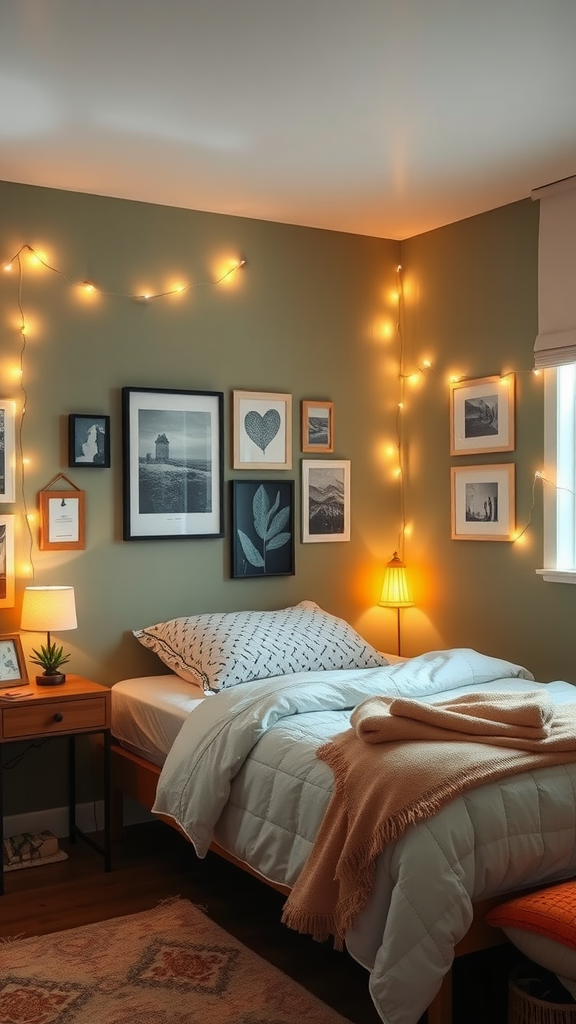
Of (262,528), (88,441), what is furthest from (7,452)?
(262,528)

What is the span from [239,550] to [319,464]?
0.59 metres

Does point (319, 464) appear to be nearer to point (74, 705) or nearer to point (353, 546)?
point (353, 546)

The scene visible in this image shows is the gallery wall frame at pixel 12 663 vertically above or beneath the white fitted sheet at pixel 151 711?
above

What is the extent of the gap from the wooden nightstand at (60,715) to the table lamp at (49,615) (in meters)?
0.07

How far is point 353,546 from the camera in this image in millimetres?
4973

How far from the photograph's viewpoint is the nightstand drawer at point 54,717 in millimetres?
3596

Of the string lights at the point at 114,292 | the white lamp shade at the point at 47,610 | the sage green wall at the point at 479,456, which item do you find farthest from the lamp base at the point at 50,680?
the sage green wall at the point at 479,456

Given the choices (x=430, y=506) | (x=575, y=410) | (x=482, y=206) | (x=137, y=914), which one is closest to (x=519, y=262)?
(x=482, y=206)

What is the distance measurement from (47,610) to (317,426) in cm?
166

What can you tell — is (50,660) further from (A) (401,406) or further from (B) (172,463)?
(A) (401,406)

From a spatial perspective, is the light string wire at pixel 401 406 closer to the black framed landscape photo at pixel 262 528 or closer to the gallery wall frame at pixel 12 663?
the black framed landscape photo at pixel 262 528

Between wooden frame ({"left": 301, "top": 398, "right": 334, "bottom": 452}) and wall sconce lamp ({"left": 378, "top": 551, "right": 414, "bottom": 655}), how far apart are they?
2.11ft

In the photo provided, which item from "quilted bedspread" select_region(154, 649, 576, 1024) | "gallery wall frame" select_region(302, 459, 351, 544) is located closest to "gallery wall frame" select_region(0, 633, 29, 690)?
"quilted bedspread" select_region(154, 649, 576, 1024)

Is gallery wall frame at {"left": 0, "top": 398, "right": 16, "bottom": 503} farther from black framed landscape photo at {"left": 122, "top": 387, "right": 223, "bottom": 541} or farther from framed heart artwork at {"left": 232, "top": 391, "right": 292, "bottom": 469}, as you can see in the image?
framed heart artwork at {"left": 232, "top": 391, "right": 292, "bottom": 469}
